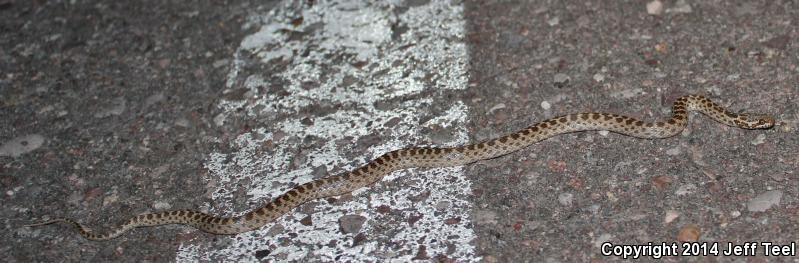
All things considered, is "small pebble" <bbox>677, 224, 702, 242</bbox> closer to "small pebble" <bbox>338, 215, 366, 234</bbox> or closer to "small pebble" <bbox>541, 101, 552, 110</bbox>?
"small pebble" <bbox>541, 101, 552, 110</bbox>

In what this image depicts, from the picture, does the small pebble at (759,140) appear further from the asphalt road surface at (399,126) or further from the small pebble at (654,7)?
the small pebble at (654,7)

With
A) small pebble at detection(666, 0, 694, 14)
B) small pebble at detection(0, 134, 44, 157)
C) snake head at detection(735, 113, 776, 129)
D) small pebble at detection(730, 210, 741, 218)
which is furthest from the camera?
small pebble at detection(666, 0, 694, 14)

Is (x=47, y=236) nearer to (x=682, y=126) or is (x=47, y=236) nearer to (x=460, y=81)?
(x=460, y=81)

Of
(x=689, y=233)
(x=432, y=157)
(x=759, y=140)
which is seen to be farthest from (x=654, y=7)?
(x=689, y=233)

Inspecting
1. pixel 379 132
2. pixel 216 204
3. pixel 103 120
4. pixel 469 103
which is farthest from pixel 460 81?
pixel 103 120

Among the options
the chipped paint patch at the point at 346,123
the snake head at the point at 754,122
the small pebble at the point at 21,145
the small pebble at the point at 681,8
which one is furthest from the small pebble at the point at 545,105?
the small pebble at the point at 21,145

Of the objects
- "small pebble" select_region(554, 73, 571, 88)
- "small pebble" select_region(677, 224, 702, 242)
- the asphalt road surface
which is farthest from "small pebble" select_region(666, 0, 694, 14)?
"small pebble" select_region(677, 224, 702, 242)

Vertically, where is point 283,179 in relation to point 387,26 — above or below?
below
